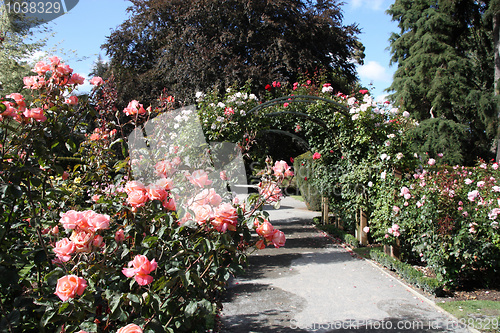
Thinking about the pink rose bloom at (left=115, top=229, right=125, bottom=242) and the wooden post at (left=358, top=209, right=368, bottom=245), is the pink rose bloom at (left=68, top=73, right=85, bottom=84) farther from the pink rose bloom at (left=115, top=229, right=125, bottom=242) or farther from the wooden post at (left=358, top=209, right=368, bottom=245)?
the wooden post at (left=358, top=209, right=368, bottom=245)

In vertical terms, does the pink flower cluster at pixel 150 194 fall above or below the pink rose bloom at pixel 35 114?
below

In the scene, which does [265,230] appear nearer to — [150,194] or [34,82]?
[150,194]

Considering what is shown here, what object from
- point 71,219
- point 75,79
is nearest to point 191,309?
point 71,219

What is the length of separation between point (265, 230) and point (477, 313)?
11.0ft

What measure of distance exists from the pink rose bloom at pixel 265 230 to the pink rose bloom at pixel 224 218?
134mm

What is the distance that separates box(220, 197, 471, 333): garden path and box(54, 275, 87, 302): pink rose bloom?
248cm

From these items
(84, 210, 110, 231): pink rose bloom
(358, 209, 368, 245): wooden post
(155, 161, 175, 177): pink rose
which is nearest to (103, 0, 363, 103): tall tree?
(358, 209, 368, 245): wooden post

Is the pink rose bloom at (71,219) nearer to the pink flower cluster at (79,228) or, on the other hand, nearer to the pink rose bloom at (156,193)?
the pink flower cluster at (79,228)

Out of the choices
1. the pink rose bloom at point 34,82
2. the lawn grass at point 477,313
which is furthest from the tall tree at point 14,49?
the lawn grass at point 477,313

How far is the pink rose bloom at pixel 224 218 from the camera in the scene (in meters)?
1.55

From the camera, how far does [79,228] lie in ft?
4.65

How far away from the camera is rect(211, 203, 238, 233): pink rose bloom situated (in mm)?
1549

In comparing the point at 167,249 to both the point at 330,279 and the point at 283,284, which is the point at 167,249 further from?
the point at 330,279

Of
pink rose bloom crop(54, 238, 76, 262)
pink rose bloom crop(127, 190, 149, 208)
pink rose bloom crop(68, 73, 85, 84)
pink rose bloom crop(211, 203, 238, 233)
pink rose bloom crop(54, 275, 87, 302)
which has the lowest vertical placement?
pink rose bloom crop(54, 275, 87, 302)
